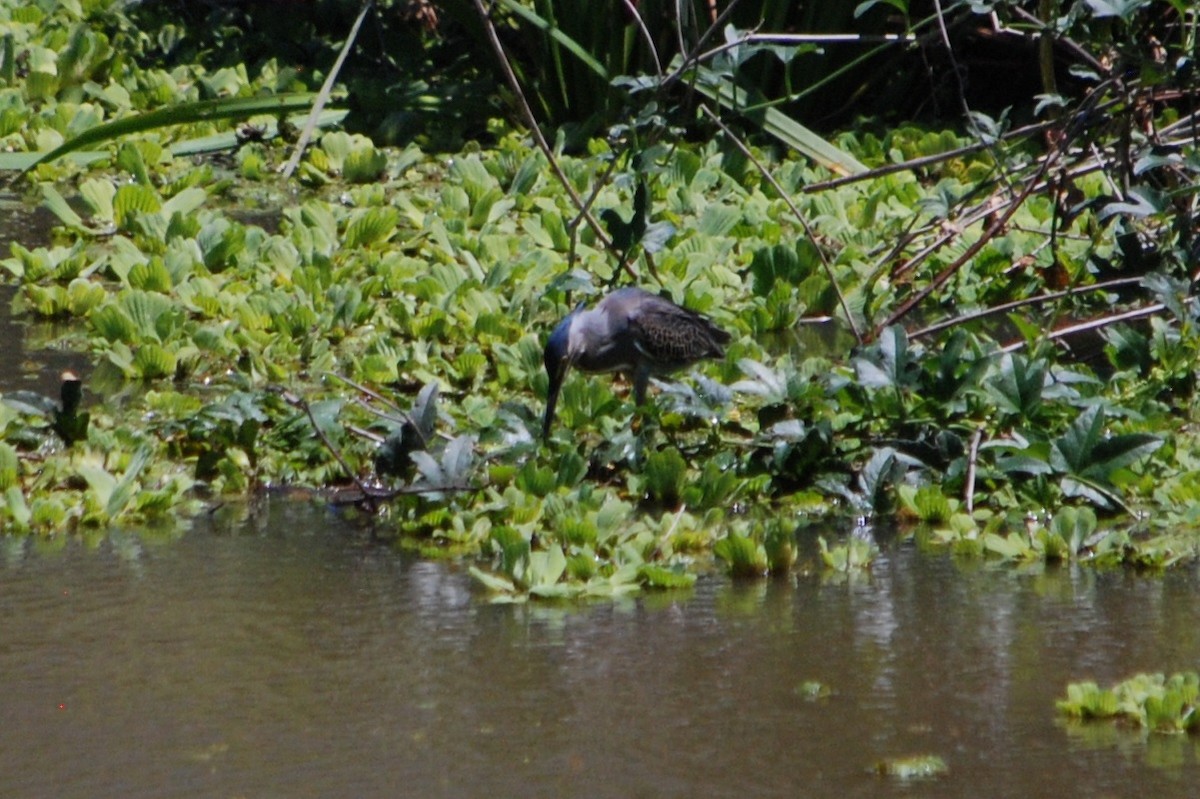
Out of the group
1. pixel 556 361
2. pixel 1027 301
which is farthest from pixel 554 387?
pixel 1027 301

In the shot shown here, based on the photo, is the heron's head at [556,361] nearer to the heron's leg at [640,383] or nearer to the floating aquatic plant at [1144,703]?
the heron's leg at [640,383]

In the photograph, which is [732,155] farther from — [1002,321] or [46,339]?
[46,339]

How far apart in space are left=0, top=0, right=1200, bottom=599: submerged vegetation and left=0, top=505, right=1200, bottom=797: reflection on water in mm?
219

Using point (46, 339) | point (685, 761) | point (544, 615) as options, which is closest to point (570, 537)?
point (544, 615)

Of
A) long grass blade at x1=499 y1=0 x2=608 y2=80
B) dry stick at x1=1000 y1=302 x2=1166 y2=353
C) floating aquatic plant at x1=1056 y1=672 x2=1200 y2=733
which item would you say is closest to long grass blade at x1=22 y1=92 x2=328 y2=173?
long grass blade at x1=499 y1=0 x2=608 y2=80

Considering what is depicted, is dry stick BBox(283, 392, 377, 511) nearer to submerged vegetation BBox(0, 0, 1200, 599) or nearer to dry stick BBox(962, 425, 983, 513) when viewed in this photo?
submerged vegetation BBox(0, 0, 1200, 599)

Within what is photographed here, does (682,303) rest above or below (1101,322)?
above

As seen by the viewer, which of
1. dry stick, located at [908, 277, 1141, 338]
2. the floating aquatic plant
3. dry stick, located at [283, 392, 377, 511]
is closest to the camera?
the floating aquatic plant

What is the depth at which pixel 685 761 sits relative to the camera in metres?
3.01

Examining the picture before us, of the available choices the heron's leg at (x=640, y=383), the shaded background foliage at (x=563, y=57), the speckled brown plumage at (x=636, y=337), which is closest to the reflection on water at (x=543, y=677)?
the speckled brown plumage at (x=636, y=337)

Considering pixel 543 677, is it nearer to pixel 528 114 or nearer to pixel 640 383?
pixel 640 383

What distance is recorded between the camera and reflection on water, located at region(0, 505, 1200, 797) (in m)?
2.96

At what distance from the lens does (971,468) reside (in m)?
4.66

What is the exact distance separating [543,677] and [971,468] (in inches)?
65.4
